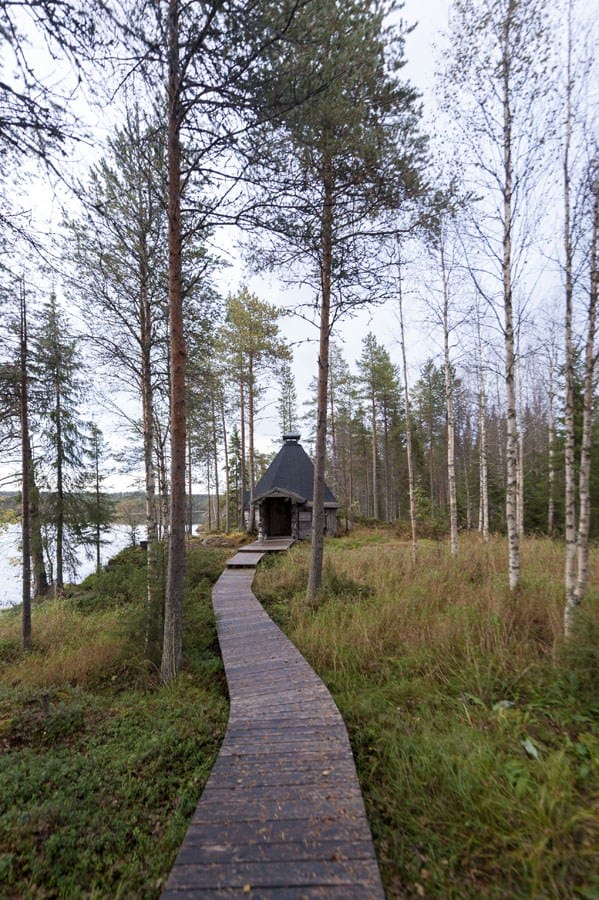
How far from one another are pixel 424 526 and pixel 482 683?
1406 cm

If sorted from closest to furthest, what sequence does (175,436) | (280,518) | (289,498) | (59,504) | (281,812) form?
(281,812) → (175,436) → (59,504) → (289,498) → (280,518)

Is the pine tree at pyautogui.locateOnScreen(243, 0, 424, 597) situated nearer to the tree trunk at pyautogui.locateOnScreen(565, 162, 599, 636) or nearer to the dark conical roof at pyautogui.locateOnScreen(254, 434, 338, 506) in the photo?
the tree trunk at pyautogui.locateOnScreen(565, 162, 599, 636)

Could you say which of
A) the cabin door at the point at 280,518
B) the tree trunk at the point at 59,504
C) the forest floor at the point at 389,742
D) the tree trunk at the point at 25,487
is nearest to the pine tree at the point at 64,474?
the tree trunk at the point at 59,504

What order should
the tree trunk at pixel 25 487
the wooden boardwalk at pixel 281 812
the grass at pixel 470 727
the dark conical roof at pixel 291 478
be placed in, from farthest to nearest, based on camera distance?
the dark conical roof at pixel 291 478 < the tree trunk at pixel 25 487 < the grass at pixel 470 727 < the wooden boardwalk at pixel 281 812

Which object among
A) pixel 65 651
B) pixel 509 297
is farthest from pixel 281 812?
pixel 509 297

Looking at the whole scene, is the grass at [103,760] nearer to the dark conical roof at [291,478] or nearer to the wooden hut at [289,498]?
the wooden hut at [289,498]

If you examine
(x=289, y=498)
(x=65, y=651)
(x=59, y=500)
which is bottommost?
(x=65, y=651)

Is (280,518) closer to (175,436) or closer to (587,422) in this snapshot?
(175,436)

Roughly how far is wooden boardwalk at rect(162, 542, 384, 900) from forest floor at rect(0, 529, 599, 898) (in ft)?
0.87

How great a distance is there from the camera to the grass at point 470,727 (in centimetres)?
201

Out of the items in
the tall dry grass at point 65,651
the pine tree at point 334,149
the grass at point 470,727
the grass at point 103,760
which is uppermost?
the pine tree at point 334,149

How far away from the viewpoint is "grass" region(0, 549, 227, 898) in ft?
7.07

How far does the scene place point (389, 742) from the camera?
121 inches

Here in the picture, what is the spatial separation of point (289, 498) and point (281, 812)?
13.6 meters
